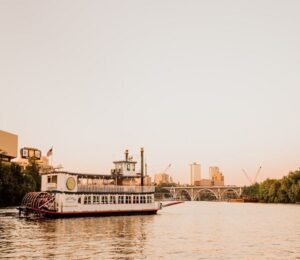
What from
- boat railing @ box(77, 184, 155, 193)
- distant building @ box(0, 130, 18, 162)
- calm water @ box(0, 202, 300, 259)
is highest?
distant building @ box(0, 130, 18, 162)

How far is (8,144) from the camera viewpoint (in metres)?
164

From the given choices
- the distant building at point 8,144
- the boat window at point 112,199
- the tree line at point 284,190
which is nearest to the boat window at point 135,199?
the boat window at point 112,199

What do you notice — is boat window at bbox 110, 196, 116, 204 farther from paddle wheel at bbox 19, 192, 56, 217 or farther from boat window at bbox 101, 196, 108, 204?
paddle wheel at bbox 19, 192, 56, 217

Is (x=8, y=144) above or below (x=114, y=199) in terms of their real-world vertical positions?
above

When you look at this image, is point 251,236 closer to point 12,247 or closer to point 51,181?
point 12,247

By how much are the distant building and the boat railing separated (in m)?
100

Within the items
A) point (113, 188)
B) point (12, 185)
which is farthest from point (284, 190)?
point (113, 188)

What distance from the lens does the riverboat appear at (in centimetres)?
6353

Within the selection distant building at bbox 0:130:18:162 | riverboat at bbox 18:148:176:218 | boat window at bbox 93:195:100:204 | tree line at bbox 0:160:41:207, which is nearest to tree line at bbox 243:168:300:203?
riverboat at bbox 18:148:176:218

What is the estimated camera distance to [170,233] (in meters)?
47.3

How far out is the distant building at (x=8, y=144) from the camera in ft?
526

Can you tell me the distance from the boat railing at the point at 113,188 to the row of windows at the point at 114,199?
39.1 inches

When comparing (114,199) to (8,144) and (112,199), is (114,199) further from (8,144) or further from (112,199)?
(8,144)

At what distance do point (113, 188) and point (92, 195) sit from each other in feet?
15.1
